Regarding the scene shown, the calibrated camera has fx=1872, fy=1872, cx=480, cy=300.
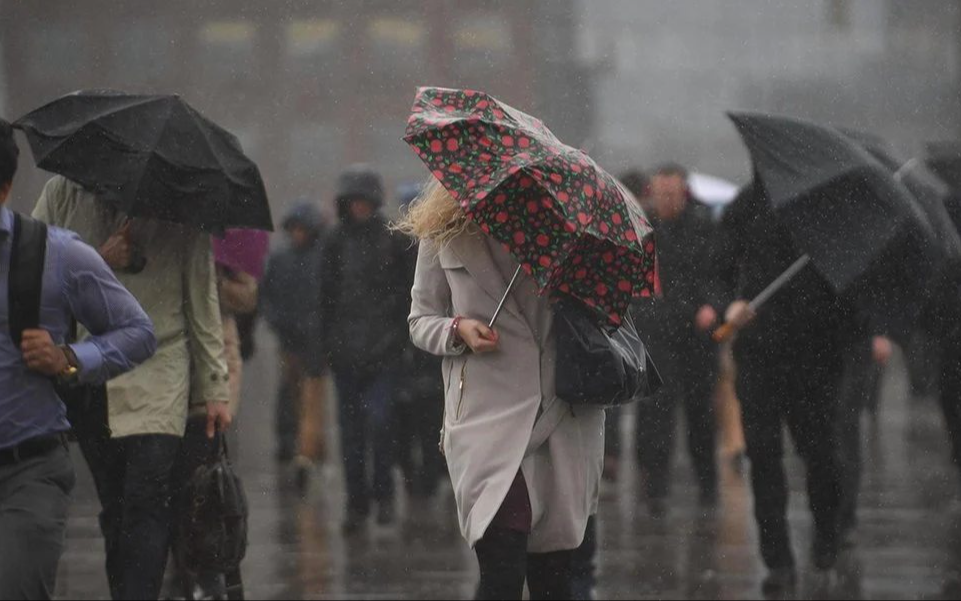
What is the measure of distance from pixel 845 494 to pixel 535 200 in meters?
3.30

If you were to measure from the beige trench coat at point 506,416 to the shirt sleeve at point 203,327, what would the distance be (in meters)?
1.48

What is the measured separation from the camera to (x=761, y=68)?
809cm

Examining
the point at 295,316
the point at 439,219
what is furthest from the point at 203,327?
the point at 439,219

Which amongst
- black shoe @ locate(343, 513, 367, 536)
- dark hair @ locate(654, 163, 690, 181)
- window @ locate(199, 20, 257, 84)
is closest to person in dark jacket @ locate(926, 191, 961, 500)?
dark hair @ locate(654, 163, 690, 181)

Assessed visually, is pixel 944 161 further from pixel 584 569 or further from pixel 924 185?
pixel 584 569

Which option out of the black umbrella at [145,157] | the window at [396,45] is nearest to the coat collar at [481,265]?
the black umbrella at [145,157]

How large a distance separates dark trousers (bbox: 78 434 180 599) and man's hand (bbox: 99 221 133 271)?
630mm

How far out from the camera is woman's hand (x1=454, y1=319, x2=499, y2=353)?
5410 millimetres

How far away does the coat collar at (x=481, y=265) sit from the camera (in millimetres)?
5531

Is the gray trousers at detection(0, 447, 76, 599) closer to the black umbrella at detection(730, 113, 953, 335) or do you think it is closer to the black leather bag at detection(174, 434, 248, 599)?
the black leather bag at detection(174, 434, 248, 599)

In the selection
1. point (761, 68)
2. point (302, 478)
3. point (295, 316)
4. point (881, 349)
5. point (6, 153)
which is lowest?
point (302, 478)

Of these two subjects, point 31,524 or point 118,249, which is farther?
point 118,249

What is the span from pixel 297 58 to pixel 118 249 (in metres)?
1.71

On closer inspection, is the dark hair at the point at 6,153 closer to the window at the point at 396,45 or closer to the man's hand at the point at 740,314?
the window at the point at 396,45
